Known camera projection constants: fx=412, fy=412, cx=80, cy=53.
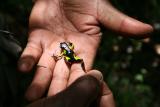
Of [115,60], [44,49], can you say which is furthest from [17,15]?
[44,49]

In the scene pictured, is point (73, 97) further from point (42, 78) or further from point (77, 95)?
point (42, 78)

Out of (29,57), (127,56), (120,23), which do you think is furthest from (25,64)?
(127,56)

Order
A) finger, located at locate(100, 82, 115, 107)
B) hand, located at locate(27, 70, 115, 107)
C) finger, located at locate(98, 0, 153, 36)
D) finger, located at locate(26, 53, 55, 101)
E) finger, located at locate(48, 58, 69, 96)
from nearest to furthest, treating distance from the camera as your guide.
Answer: hand, located at locate(27, 70, 115, 107), finger, located at locate(26, 53, 55, 101), finger, located at locate(48, 58, 69, 96), finger, located at locate(100, 82, 115, 107), finger, located at locate(98, 0, 153, 36)

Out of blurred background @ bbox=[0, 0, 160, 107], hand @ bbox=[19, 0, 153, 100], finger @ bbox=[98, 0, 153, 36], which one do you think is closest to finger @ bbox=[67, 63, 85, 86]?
hand @ bbox=[19, 0, 153, 100]

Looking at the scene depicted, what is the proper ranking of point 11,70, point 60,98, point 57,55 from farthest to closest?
point 11,70 < point 57,55 < point 60,98

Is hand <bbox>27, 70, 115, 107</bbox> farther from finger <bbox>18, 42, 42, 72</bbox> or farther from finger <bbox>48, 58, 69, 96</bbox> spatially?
finger <bbox>18, 42, 42, 72</bbox>

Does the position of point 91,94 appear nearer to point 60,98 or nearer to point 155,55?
point 60,98
